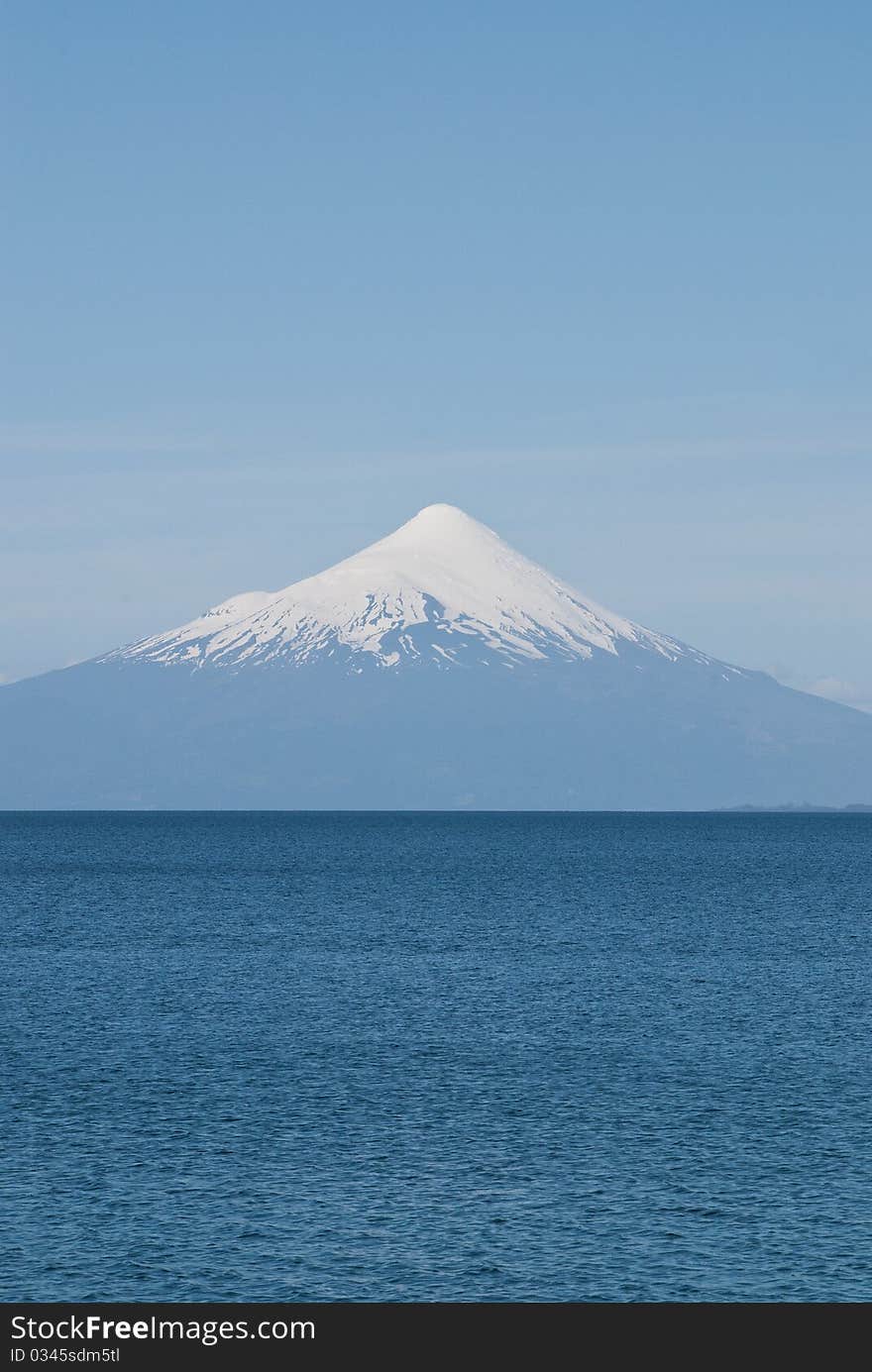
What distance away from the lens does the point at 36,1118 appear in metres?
49.7

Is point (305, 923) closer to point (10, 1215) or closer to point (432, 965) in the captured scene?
point (432, 965)

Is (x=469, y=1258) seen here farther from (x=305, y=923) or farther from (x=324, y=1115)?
(x=305, y=923)

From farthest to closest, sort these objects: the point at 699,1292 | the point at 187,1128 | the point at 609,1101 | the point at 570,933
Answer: the point at 570,933 → the point at 609,1101 → the point at 187,1128 → the point at 699,1292

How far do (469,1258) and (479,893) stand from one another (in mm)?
124902

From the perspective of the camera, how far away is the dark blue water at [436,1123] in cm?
3606

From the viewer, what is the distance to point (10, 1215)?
39.6 metres

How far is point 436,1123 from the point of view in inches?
1944

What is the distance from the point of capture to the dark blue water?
3606 cm

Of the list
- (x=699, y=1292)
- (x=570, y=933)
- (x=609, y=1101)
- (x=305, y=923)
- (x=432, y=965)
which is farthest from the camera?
(x=305, y=923)
